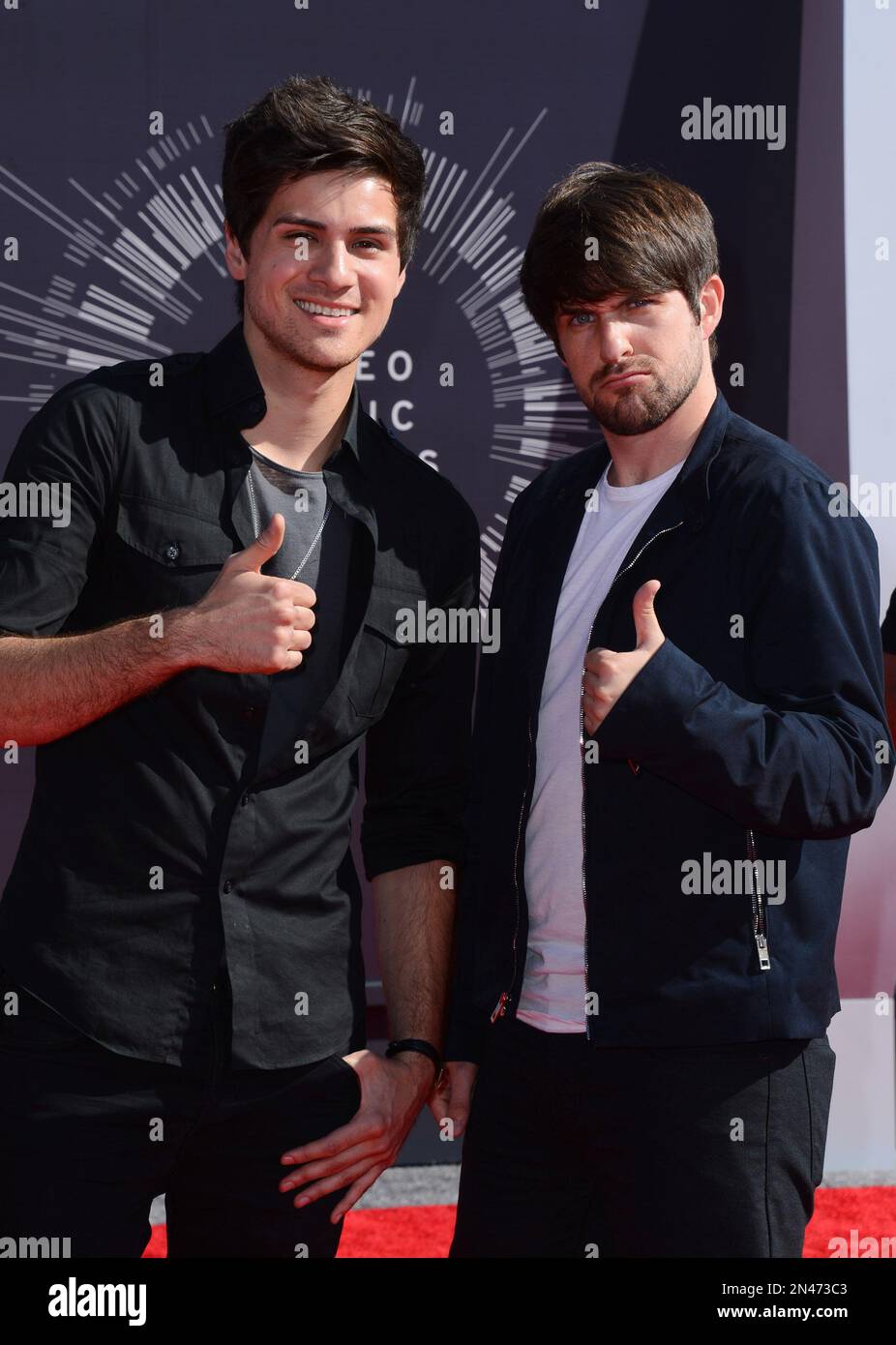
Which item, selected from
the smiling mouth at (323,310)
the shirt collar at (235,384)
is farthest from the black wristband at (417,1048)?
the smiling mouth at (323,310)

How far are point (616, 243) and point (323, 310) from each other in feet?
1.52

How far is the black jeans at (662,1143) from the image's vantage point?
1874mm

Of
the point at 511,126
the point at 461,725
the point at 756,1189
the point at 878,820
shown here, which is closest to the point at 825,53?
the point at 511,126

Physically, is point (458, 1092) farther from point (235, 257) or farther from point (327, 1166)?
point (235, 257)

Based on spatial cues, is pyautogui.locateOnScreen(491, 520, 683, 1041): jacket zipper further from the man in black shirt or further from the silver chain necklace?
the silver chain necklace

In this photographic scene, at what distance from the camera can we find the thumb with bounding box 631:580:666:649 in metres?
1.81

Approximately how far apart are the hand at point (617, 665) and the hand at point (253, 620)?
1.22 feet

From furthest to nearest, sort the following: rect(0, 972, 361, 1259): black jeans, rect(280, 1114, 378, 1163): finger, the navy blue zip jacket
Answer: rect(280, 1114, 378, 1163): finger → rect(0, 972, 361, 1259): black jeans → the navy blue zip jacket

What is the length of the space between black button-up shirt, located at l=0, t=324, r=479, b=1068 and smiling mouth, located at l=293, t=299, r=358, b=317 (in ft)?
0.39

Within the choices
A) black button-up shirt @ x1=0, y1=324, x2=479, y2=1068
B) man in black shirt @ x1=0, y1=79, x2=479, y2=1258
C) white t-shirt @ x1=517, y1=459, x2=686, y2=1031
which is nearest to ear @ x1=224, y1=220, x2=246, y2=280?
man in black shirt @ x1=0, y1=79, x2=479, y2=1258

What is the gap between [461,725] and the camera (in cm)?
230

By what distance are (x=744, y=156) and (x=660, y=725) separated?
103 inches

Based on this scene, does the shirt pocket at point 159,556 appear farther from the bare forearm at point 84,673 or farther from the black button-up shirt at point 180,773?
the bare forearm at point 84,673

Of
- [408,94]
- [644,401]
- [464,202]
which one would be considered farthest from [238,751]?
[408,94]
